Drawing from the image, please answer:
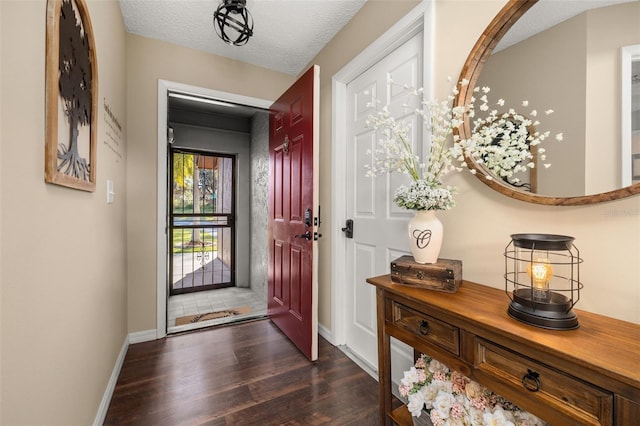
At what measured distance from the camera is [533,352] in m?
0.74

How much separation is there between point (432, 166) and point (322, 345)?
5.81 ft

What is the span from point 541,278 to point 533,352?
0.75ft

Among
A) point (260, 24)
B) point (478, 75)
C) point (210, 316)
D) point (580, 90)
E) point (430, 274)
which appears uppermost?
point (260, 24)

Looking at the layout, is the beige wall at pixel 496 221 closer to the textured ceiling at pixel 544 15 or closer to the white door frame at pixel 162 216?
the textured ceiling at pixel 544 15

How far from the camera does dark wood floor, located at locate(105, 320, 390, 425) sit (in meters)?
1.49

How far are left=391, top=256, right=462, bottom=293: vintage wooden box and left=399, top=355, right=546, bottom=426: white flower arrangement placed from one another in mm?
377

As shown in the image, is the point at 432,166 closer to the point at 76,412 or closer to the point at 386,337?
the point at 386,337

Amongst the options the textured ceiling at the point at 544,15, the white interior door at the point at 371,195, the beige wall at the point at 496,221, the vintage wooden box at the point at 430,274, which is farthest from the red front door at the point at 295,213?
the textured ceiling at the point at 544,15

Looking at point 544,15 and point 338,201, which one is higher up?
point 544,15

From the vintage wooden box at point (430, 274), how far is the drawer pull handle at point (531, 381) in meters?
0.36

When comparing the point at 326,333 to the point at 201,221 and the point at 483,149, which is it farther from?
the point at 201,221

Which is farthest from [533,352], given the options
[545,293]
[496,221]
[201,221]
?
[201,221]

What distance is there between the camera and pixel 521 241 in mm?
859

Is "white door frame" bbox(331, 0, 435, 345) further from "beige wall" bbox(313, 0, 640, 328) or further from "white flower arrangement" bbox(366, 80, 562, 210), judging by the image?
"white flower arrangement" bbox(366, 80, 562, 210)
